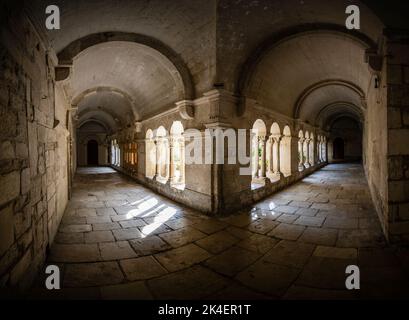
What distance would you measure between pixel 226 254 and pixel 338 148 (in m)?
20.3

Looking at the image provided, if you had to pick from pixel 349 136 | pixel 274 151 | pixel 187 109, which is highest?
pixel 349 136

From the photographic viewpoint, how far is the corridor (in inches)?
80.9

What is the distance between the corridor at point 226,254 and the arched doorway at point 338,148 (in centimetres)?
1672

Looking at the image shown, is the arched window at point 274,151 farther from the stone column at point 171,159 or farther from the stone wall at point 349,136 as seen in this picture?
the stone wall at point 349,136

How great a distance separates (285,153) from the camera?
803 cm

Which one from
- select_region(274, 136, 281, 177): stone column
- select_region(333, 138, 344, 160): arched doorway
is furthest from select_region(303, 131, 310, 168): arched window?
select_region(333, 138, 344, 160): arched doorway

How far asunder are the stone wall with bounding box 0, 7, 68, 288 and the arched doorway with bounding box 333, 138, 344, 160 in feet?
69.4

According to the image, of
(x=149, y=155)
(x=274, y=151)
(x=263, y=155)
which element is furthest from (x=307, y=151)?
(x=149, y=155)

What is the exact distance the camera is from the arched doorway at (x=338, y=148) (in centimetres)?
1938

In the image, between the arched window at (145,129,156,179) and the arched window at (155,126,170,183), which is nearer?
the arched window at (155,126,170,183)

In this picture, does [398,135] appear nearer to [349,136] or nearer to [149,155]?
[149,155]

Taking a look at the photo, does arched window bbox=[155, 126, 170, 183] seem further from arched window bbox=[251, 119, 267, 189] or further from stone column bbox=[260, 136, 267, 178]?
stone column bbox=[260, 136, 267, 178]
